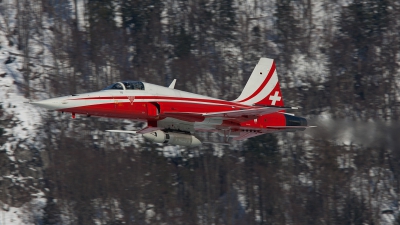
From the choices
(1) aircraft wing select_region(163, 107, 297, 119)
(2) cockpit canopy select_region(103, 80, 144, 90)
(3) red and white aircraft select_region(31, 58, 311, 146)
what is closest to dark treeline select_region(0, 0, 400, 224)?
(3) red and white aircraft select_region(31, 58, 311, 146)

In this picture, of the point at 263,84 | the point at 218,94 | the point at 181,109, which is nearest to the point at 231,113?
the point at 181,109

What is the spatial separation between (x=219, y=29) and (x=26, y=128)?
67.7 feet

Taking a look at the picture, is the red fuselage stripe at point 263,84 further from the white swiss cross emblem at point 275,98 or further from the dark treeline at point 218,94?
the dark treeline at point 218,94

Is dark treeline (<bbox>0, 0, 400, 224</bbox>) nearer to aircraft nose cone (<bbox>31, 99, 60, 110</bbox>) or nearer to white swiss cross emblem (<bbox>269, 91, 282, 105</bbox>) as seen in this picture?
white swiss cross emblem (<bbox>269, 91, 282, 105</bbox>)

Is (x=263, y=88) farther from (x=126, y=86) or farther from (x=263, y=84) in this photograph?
(x=126, y=86)

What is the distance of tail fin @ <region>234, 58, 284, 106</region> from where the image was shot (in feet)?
90.8

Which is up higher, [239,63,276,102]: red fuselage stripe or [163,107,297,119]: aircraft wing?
[239,63,276,102]: red fuselage stripe

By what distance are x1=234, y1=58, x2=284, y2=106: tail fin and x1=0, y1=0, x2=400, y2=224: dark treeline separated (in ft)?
42.3

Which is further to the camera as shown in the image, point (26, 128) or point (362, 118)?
point (362, 118)

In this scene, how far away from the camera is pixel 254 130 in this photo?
26.7 m

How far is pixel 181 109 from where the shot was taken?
24688 millimetres

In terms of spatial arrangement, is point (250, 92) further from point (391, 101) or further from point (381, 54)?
point (381, 54)

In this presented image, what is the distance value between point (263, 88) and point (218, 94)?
26.8m

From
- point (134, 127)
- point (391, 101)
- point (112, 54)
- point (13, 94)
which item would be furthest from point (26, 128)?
point (391, 101)
